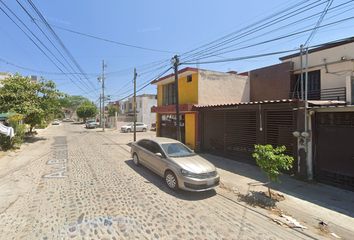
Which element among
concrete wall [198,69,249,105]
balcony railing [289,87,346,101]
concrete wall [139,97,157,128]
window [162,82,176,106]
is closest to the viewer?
balcony railing [289,87,346,101]

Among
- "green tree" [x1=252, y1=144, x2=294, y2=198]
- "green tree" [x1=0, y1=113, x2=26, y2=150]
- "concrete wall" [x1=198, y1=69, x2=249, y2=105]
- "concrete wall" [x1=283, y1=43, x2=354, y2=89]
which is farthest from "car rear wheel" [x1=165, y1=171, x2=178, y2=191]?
"green tree" [x1=0, y1=113, x2=26, y2=150]

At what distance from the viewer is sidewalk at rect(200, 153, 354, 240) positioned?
156 inches

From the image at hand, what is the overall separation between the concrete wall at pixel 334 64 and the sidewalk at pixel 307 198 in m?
7.73

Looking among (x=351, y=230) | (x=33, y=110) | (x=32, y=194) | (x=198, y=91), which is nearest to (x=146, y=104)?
(x=33, y=110)

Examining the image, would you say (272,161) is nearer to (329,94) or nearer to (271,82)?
(329,94)

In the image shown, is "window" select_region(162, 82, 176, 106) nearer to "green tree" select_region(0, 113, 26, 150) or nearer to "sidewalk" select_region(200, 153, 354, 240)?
"sidewalk" select_region(200, 153, 354, 240)

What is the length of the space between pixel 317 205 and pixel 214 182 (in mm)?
2708

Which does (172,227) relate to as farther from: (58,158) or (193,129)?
(193,129)

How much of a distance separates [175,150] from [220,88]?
25.9 feet

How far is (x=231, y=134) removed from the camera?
364 inches

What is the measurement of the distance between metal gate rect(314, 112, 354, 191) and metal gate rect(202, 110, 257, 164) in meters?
2.43

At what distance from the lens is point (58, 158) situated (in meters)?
9.03

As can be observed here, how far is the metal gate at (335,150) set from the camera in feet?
18.4

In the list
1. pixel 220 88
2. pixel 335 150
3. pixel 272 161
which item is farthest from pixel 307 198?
pixel 220 88
